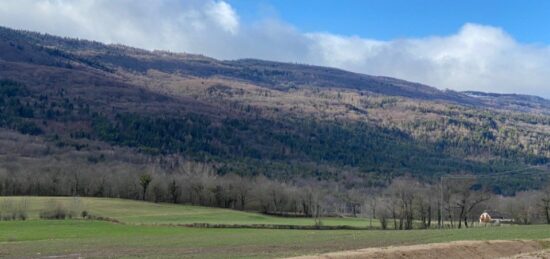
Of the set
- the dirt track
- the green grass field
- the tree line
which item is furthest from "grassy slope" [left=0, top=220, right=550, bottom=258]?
the tree line

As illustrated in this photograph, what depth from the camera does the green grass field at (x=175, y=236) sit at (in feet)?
186

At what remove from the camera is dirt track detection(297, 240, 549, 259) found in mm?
41472

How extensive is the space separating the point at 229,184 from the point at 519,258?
425 feet

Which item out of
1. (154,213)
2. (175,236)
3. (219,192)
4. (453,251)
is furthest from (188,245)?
(219,192)

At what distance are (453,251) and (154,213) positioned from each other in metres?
97.6

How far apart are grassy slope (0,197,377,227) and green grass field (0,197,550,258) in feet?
0.60

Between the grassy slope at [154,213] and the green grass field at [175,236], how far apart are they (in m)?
0.18

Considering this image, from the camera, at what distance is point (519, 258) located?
4169cm

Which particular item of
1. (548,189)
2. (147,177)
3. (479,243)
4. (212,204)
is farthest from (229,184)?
(479,243)

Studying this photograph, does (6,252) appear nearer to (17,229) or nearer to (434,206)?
Answer: (17,229)

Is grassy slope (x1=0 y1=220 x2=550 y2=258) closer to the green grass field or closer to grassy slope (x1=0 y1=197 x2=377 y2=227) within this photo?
the green grass field

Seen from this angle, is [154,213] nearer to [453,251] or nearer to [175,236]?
[175,236]

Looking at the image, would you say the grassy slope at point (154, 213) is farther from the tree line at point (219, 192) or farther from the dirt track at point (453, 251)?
the dirt track at point (453, 251)

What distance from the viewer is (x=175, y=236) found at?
81.8 m
